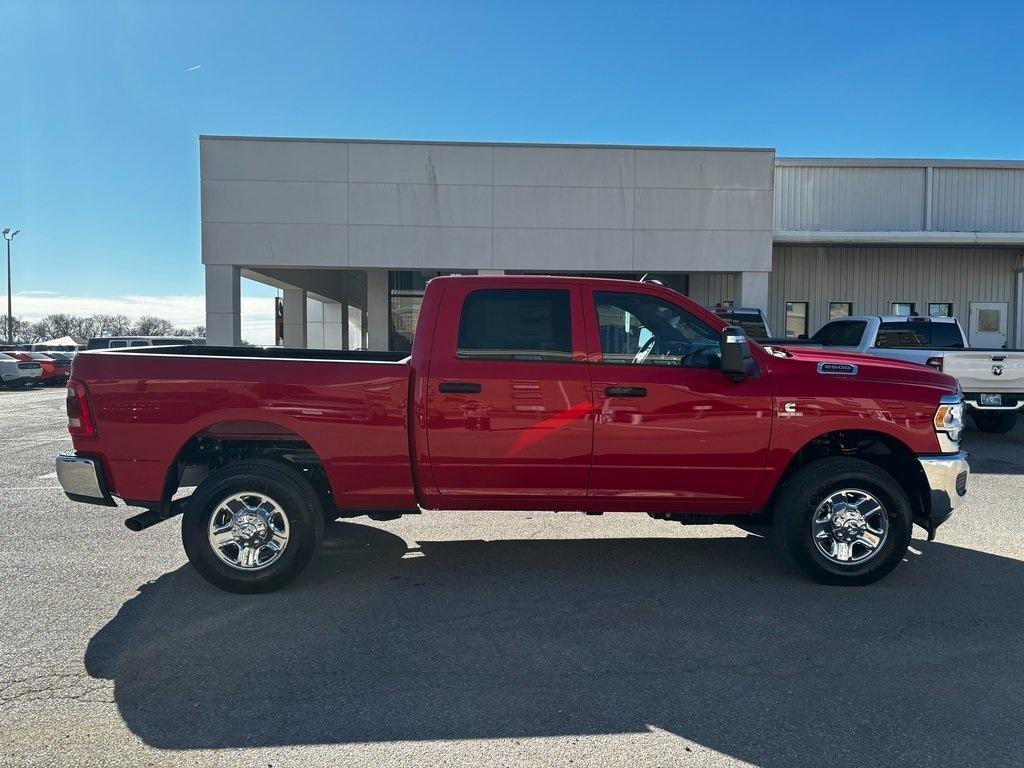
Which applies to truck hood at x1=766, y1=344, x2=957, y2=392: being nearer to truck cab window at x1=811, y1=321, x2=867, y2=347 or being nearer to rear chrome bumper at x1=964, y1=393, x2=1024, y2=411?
rear chrome bumper at x1=964, y1=393, x2=1024, y2=411

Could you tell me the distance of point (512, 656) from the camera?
3652 mm

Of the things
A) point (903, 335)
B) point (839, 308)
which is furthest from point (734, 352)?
Answer: point (839, 308)

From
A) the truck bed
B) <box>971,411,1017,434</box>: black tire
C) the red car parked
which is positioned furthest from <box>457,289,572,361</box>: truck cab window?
the red car parked

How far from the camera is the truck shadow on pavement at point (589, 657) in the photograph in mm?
2990

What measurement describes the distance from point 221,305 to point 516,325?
45.5 feet

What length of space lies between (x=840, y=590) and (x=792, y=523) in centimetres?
59

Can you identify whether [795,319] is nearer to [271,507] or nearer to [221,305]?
[221,305]

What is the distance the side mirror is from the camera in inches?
166

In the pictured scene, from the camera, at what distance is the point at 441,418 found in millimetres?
4418

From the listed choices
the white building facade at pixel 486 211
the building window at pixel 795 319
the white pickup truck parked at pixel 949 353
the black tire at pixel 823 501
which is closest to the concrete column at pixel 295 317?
the white building facade at pixel 486 211

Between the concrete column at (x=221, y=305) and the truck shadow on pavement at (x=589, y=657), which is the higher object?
the concrete column at (x=221, y=305)

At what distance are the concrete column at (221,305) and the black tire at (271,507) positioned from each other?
1286 centimetres

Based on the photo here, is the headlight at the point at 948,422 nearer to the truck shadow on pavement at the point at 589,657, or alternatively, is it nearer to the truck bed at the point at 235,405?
the truck shadow on pavement at the point at 589,657

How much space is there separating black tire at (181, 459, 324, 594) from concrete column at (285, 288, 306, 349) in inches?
800
